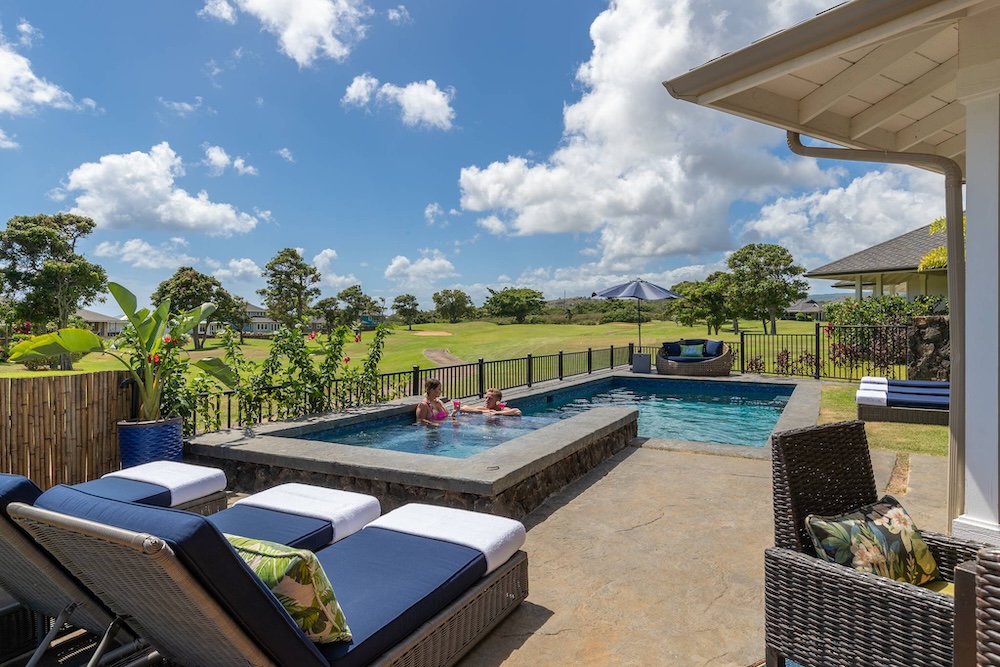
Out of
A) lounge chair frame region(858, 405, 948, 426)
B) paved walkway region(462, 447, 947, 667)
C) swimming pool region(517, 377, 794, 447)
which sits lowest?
swimming pool region(517, 377, 794, 447)

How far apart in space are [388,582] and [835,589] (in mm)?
1669

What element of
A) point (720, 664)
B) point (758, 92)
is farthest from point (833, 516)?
point (758, 92)

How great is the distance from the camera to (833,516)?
2205 millimetres

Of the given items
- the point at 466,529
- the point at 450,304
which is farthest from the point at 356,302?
the point at 466,529

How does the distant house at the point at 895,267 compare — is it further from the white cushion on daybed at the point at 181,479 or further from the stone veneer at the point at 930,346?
the white cushion on daybed at the point at 181,479

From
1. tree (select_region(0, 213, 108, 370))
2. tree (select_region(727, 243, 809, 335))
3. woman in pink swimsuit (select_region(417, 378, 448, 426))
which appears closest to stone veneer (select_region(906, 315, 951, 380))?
woman in pink swimsuit (select_region(417, 378, 448, 426))

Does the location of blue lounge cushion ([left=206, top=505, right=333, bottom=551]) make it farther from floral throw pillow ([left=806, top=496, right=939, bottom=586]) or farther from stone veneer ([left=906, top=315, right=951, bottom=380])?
stone veneer ([left=906, top=315, right=951, bottom=380])

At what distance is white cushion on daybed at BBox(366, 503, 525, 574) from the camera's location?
255 cm

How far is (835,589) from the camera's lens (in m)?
1.87

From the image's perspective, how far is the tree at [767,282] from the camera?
35.7 meters

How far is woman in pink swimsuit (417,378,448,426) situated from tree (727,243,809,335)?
33.2 metres

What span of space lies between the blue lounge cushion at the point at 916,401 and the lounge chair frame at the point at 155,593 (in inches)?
324

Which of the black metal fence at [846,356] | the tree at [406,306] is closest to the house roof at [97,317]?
the tree at [406,306]

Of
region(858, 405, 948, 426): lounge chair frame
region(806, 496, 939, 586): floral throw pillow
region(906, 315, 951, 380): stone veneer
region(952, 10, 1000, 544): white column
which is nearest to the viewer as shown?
region(806, 496, 939, 586): floral throw pillow
